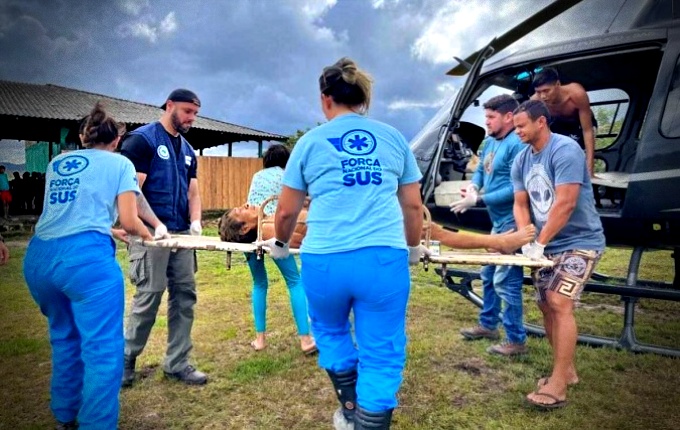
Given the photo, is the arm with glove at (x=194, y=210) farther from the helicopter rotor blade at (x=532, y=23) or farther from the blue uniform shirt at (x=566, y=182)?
the helicopter rotor blade at (x=532, y=23)

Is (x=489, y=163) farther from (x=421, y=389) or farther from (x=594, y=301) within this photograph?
(x=594, y=301)

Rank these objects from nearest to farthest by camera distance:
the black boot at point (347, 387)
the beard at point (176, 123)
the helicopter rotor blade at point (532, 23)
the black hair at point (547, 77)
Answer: the black boot at point (347, 387)
the beard at point (176, 123)
the black hair at point (547, 77)
the helicopter rotor blade at point (532, 23)

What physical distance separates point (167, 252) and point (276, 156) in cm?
124

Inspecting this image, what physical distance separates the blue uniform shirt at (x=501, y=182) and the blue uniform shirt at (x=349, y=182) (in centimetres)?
200

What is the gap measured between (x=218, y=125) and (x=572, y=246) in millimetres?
17594

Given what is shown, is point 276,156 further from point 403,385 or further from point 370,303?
point 370,303

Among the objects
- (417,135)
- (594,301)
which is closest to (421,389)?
(417,135)

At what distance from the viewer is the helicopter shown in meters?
3.84

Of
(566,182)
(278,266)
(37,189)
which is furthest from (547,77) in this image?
(37,189)

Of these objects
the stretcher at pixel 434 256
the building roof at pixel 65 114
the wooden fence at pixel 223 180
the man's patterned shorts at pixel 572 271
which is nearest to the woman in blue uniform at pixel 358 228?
the stretcher at pixel 434 256

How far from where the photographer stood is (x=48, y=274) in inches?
90.2

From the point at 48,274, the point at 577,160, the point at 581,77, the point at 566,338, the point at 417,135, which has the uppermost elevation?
the point at 581,77

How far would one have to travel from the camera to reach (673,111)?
152 inches

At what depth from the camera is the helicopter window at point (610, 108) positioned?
5.66 metres
